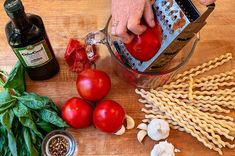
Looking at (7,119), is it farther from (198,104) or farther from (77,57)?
(198,104)

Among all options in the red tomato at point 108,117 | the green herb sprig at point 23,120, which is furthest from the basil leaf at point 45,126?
the red tomato at point 108,117

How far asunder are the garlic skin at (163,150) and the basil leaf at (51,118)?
224 mm

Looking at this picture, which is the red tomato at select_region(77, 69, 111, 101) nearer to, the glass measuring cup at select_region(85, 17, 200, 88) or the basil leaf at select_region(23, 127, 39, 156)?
the glass measuring cup at select_region(85, 17, 200, 88)

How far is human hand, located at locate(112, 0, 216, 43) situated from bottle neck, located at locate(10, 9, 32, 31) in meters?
0.19

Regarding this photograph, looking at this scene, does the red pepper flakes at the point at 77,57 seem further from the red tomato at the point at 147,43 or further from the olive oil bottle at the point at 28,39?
the red tomato at the point at 147,43

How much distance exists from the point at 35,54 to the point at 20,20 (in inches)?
4.4

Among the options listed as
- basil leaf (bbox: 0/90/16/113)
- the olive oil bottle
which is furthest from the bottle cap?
basil leaf (bbox: 0/90/16/113)

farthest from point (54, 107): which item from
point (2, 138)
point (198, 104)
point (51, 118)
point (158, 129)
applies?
point (198, 104)

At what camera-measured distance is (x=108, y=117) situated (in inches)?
33.1

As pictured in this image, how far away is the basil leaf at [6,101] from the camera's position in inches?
32.7

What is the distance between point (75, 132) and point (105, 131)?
0.26 feet

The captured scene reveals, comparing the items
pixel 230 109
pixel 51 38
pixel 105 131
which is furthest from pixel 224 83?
pixel 51 38

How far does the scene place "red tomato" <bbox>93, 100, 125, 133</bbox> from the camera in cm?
84

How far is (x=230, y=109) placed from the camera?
911mm
